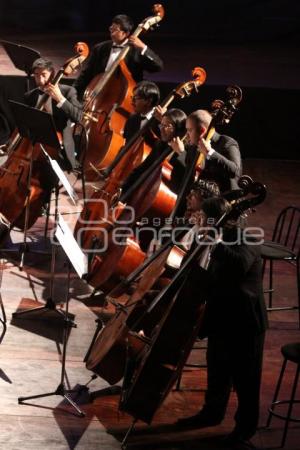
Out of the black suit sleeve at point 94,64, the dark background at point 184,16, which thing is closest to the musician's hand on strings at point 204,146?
the black suit sleeve at point 94,64

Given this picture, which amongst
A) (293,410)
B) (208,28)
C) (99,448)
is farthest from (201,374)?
(208,28)

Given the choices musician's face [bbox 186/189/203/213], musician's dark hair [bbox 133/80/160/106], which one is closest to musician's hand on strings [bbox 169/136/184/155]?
musician's dark hair [bbox 133/80/160/106]

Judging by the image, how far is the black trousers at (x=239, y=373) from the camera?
4.36 metres

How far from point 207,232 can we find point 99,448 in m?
1.18

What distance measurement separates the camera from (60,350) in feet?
17.6

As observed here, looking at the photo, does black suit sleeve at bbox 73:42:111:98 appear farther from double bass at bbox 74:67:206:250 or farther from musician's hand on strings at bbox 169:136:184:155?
musician's hand on strings at bbox 169:136:184:155

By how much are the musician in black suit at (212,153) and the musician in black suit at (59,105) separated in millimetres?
1217

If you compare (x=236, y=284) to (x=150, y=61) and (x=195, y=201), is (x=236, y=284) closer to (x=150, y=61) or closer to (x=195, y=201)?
(x=195, y=201)

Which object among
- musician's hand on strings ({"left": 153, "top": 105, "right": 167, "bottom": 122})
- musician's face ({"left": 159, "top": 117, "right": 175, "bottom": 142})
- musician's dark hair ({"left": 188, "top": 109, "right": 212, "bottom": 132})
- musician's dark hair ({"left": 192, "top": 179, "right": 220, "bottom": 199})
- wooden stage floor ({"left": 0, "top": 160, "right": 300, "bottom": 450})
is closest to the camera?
wooden stage floor ({"left": 0, "top": 160, "right": 300, "bottom": 450})

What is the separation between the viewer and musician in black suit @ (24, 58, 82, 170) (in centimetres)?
643

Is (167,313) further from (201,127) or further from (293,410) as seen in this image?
(201,127)

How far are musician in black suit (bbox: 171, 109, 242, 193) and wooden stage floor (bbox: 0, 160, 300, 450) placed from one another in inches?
40.0

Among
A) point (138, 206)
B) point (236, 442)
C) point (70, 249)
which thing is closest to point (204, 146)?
point (138, 206)

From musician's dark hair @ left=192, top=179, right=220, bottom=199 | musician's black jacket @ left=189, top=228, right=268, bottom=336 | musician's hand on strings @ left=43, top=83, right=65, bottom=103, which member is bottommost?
musician's black jacket @ left=189, top=228, right=268, bottom=336
